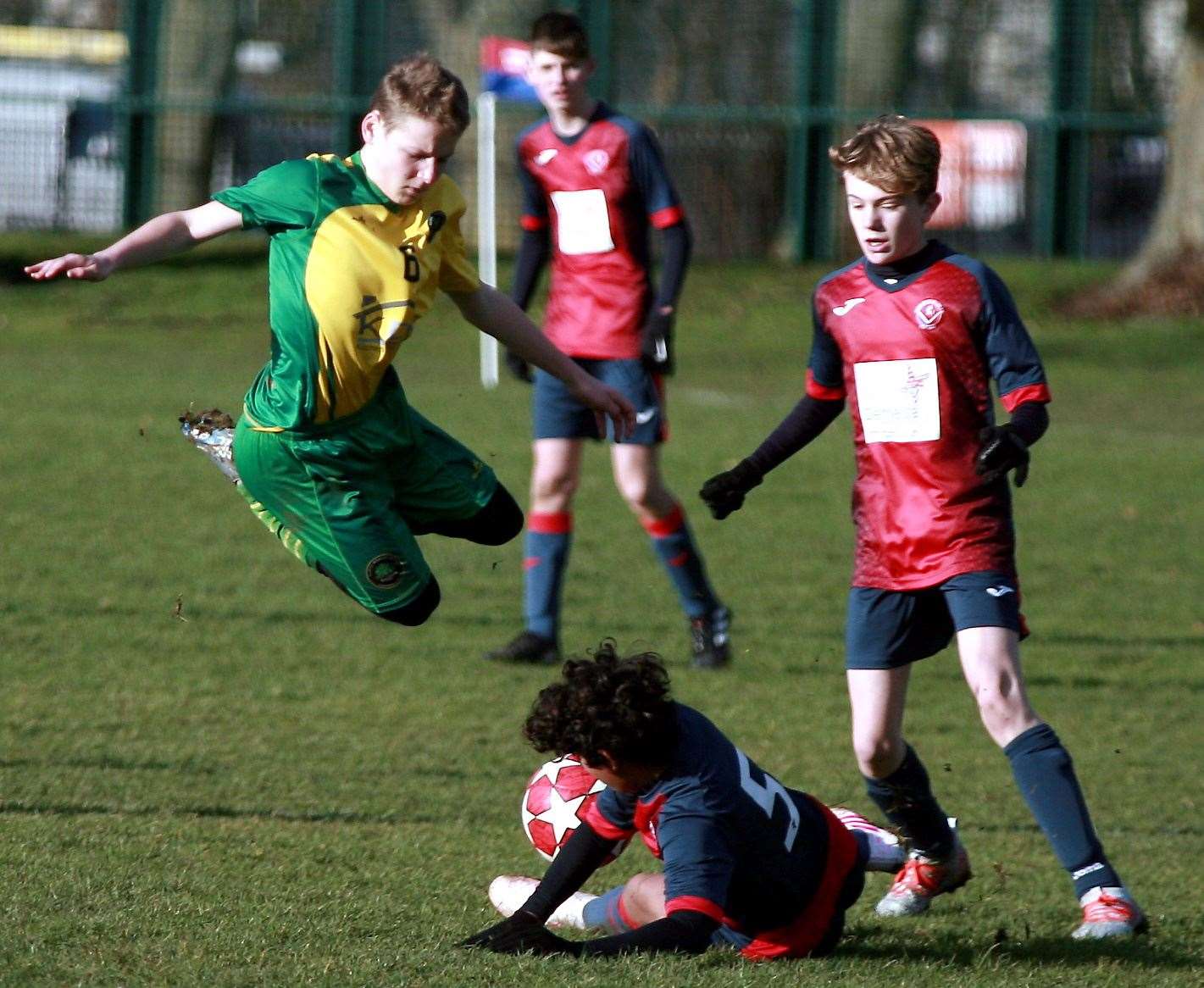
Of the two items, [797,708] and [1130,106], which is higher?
[1130,106]

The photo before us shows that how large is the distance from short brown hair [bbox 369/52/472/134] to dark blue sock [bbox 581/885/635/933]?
6.14 feet

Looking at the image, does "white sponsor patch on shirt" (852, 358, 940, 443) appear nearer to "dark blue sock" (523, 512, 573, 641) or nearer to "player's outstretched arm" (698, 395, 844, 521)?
"player's outstretched arm" (698, 395, 844, 521)

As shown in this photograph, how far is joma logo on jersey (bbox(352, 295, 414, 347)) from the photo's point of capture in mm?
4660

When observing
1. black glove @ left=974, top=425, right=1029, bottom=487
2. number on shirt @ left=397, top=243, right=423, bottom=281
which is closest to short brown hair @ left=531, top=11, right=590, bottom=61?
number on shirt @ left=397, top=243, right=423, bottom=281

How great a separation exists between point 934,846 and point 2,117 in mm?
20484

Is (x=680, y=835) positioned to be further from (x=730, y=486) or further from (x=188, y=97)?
(x=188, y=97)

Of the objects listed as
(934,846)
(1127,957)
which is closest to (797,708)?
(934,846)

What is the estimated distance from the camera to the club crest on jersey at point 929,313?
4.65 m

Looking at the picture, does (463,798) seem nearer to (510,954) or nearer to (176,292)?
(510,954)

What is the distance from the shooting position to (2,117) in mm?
23062

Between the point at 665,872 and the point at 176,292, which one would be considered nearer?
the point at 665,872

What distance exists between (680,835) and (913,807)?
1.01 m

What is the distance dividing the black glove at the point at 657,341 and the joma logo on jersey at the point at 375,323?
3.00 meters

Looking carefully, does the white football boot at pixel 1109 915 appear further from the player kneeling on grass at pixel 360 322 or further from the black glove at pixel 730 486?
the player kneeling on grass at pixel 360 322
